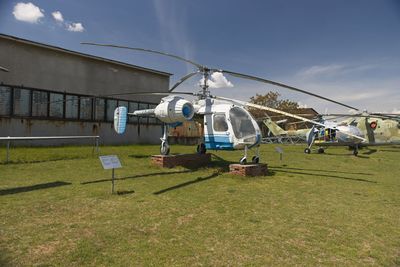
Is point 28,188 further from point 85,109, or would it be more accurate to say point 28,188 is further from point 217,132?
point 85,109

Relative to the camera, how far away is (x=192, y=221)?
4922 mm

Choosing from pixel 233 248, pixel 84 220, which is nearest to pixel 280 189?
pixel 233 248

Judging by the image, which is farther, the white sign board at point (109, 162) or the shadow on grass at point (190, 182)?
the shadow on grass at point (190, 182)

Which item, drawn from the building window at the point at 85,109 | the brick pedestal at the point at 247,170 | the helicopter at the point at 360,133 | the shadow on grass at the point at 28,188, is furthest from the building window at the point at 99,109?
the helicopter at the point at 360,133

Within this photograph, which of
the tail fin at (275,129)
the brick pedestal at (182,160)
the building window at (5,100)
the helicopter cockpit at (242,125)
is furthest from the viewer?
the tail fin at (275,129)

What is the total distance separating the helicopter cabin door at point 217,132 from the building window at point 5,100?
1374 centimetres

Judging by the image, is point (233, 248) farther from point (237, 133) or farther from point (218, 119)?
point (218, 119)

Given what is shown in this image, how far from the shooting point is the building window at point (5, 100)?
55.3 feet

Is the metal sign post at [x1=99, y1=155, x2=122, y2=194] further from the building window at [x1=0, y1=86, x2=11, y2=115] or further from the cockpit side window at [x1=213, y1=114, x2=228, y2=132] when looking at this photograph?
the building window at [x1=0, y1=86, x2=11, y2=115]

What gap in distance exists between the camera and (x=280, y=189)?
7746mm

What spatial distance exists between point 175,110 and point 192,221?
5.91m

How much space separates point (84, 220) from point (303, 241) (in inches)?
142

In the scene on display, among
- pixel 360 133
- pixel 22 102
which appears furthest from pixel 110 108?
pixel 360 133

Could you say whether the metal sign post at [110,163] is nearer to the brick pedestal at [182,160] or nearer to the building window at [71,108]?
the brick pedestal at [182,160]
